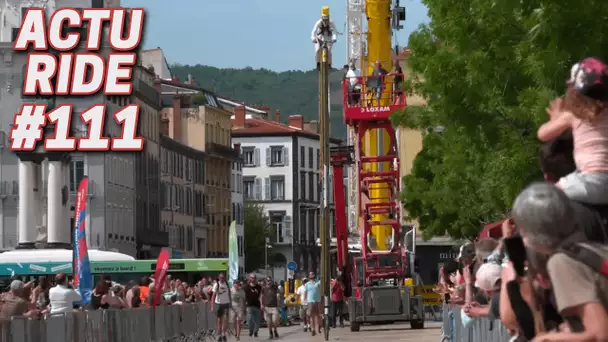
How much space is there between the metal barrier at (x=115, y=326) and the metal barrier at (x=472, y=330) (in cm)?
516

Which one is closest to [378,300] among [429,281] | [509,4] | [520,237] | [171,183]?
[509,4]

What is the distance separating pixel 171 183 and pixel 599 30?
373ft

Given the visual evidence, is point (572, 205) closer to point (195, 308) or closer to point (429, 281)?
point (195, 308)

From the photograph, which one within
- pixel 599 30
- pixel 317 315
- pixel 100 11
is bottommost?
pixel 317 315

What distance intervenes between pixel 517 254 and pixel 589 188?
423 mm

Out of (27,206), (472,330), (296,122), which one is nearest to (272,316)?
(472,330)

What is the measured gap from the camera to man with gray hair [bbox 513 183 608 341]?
20.4 ft

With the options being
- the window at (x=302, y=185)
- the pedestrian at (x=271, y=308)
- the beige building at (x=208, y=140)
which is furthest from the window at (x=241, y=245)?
the pedestrian at (x=271, y=308)

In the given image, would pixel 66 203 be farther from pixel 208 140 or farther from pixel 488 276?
pixel 488 276

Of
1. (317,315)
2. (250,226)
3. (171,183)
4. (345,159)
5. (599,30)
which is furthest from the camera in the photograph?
(250,226)

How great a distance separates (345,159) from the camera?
172 feet

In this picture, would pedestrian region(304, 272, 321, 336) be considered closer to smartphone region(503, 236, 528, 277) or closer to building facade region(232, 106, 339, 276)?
smartphone region(503, 236, 528, 277)

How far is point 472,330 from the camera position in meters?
21.5

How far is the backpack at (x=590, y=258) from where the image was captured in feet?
20.7
